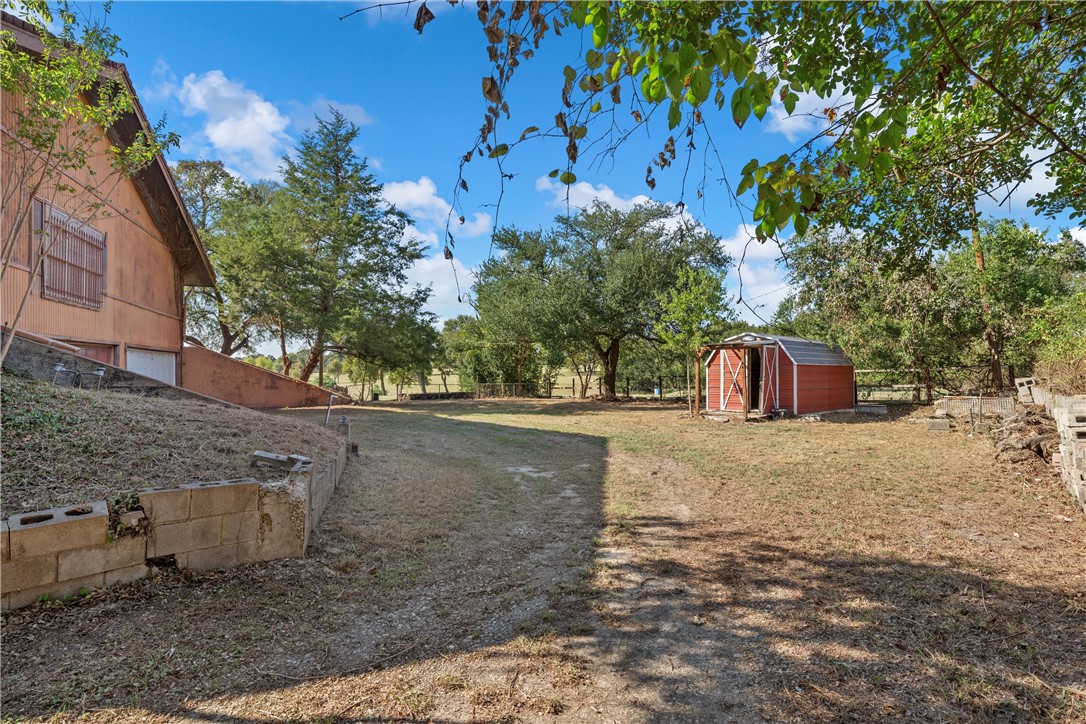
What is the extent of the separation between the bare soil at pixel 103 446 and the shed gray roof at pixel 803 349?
14293 millimetres

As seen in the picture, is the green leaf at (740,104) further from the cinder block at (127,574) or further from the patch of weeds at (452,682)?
the cinder block at (127,574)

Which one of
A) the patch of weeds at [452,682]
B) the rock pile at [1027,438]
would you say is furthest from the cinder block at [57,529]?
the rock pile at [1027,438]

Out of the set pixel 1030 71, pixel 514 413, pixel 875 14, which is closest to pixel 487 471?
pixel 875 14

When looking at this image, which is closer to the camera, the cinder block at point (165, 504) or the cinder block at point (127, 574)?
the cinder block at point (127, 574)

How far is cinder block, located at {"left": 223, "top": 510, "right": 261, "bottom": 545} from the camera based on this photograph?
11.4 feet

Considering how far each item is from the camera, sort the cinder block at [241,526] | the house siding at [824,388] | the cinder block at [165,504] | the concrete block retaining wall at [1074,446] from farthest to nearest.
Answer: the house siding at [824,388]
the concrete block retaining wall at [1074,446]
the cinder block at [241,526]
the cinder block at [165,504]

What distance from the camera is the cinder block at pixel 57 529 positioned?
2.72 metres

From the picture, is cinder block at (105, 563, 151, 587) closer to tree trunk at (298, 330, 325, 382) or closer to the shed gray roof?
the shed gray roof

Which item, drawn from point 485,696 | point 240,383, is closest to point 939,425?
point 485,696

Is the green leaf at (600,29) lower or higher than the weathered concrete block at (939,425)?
higher

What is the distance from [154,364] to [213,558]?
11.5 metres

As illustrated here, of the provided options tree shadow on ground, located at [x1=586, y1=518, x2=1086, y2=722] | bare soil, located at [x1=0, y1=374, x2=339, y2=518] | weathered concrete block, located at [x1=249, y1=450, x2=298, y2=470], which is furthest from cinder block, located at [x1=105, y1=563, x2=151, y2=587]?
tree shadow on ground, located at [x1=586, y1=518, x2=1086, y2=722]

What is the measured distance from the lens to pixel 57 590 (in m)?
2.84

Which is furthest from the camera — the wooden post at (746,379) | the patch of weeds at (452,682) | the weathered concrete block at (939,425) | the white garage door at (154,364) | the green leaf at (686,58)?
the wooden post at (746,379)
